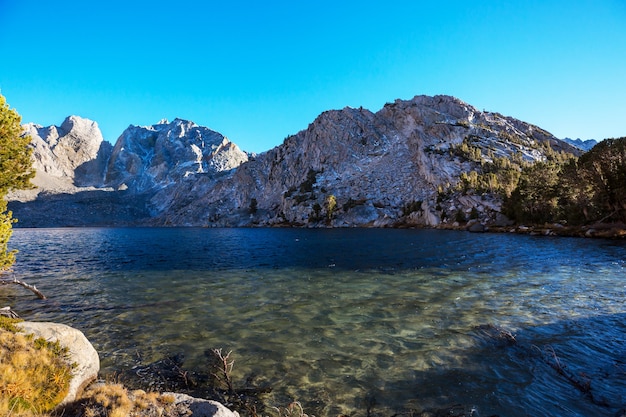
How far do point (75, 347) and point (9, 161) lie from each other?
1239 cm

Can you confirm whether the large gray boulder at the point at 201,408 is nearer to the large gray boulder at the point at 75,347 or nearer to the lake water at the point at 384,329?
the lake water at the point at 384,329

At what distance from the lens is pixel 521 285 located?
74.4 feet

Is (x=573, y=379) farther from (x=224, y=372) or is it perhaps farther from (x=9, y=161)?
(x=9, y=161)

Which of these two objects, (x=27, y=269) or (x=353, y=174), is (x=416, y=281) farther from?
(x=353, y=174)

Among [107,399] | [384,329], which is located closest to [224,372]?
[107,399]

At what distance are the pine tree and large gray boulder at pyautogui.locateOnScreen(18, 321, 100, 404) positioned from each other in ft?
29.0

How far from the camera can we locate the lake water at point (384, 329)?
31.4 feet

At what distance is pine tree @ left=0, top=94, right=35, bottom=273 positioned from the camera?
15461mm

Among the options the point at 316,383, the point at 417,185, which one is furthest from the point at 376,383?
the point at 417,185

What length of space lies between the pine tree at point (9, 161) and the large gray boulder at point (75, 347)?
8838mm

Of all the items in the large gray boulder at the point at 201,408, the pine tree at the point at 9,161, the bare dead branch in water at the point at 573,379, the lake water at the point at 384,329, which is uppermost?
the pine tree at the point at 9,161

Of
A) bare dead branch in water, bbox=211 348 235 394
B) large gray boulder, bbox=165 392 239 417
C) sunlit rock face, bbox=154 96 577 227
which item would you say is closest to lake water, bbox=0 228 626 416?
bare dead branch in water, bbox=211 348 235 394

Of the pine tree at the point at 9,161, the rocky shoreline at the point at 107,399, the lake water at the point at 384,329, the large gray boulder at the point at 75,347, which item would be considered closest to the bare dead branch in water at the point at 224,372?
the lake water at the point at 384,329

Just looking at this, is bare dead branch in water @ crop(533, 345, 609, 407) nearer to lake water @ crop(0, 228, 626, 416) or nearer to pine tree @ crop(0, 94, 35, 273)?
lake water @ crop(0, 228, 626, 416)
